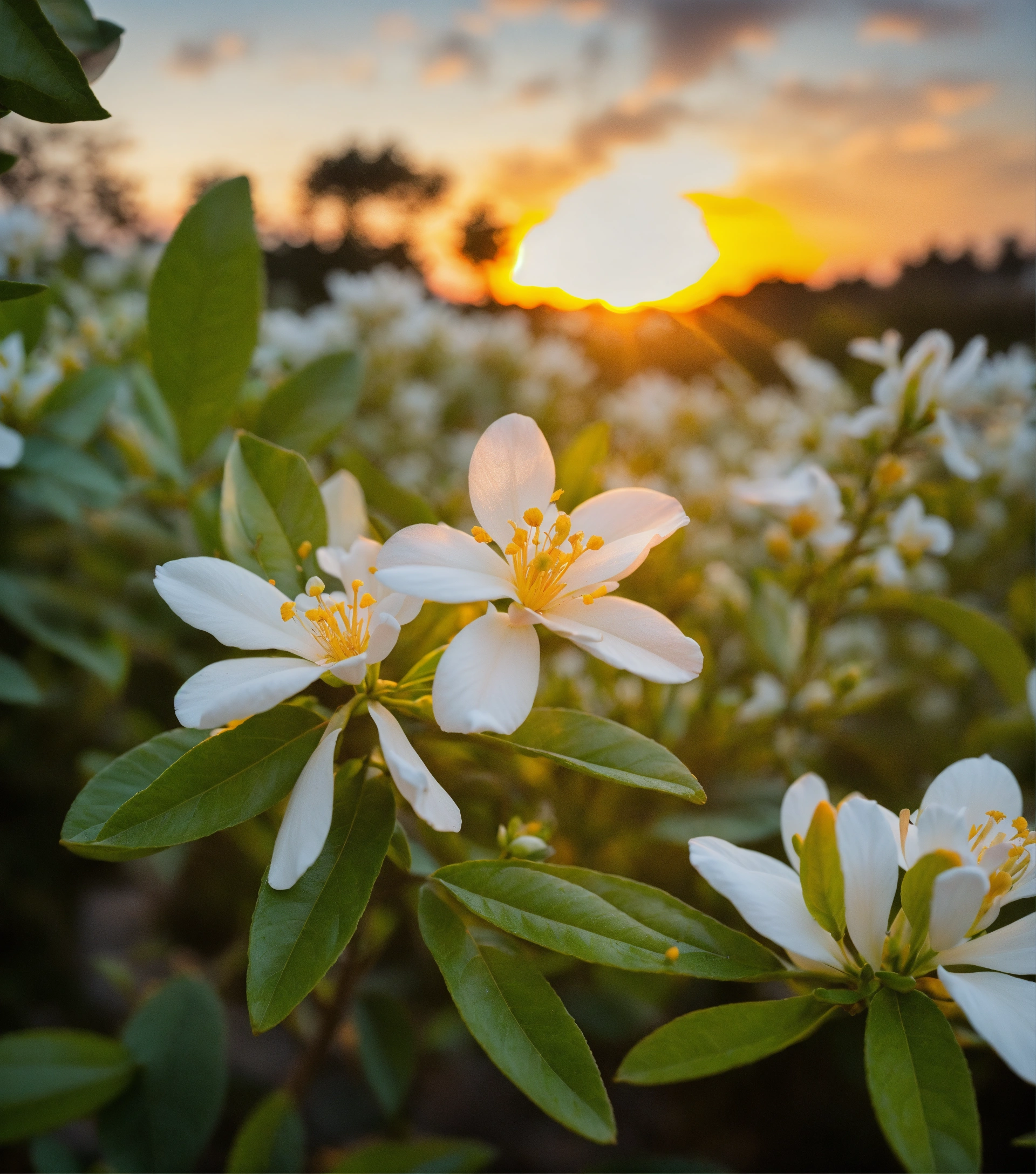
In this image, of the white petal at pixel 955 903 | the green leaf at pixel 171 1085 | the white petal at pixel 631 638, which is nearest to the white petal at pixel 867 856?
the white petal at pixel 955 903

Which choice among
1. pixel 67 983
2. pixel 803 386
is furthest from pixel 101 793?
pixel 803 386

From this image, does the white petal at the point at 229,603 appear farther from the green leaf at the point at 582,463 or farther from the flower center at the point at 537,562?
the green leaf at the point at 582,463

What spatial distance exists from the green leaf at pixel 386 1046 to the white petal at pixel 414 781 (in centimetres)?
77

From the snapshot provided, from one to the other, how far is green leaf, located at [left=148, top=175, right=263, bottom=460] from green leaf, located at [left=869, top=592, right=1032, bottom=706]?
2.63ft

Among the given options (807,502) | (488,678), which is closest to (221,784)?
(488,678)

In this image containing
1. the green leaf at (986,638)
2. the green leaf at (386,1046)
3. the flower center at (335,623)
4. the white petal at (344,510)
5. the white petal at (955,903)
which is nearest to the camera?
the white petal at (955,903)

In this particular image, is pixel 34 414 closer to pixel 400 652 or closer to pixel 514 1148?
pixel 400 652

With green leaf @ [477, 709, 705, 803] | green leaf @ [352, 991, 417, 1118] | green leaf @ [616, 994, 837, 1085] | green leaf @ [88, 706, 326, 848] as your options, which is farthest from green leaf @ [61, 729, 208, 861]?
green leaf @ [352, 991, 417, 1118]

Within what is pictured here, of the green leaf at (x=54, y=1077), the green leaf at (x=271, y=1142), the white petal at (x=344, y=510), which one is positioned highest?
the white petal at (x=344, y=510)

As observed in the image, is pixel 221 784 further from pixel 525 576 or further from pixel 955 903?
pixel 955 903

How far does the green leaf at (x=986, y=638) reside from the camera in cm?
92

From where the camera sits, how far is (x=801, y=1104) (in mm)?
1479

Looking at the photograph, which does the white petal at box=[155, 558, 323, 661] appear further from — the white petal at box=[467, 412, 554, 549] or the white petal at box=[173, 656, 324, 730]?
the white petal at box=[467, 412, 554, 549]

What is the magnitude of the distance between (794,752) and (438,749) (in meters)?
0.61
